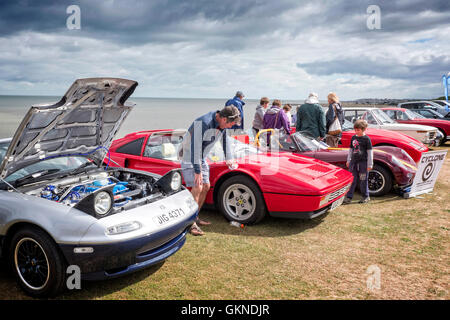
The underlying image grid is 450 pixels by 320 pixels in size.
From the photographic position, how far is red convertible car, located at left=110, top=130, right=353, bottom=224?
4.35 m

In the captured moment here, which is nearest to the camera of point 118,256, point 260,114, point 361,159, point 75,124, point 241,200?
point 118,256

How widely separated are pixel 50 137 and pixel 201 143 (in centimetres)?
172

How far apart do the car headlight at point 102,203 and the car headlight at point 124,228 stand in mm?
176

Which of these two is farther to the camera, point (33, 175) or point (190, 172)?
point (190, 172)

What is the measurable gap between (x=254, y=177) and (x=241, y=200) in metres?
0.41

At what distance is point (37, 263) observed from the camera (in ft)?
9.50

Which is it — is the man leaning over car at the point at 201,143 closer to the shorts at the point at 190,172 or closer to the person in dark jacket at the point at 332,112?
the shorts at the point at 190,172

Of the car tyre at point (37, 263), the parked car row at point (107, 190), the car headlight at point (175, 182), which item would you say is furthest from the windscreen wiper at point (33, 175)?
the car headlight at point (175, 182)

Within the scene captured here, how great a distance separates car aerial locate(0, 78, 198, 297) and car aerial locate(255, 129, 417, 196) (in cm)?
294

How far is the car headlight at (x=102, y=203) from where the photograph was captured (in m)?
2.89

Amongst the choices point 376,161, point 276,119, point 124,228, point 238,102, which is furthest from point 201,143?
point 238,102

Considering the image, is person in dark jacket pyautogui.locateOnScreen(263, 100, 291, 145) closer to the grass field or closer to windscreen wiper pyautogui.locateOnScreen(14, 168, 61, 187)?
the grass field

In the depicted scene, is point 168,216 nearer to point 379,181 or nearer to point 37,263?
point 37,263
